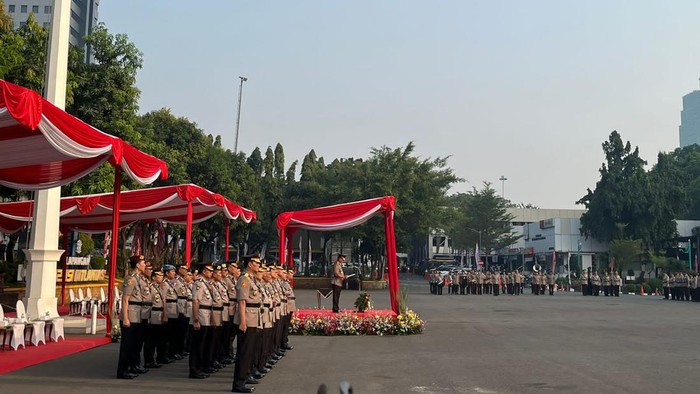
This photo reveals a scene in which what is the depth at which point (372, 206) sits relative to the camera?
48.8 feet

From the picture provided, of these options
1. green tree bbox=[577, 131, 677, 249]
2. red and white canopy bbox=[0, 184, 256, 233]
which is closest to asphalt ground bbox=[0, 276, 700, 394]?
red and white canopy bbox=[0, 184, 256, 233]

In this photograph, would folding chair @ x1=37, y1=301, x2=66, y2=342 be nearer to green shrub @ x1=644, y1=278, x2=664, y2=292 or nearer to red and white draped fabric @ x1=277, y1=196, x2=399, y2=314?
red and white draped fabric @ x1=277, y1=196, x2=399, y2=314

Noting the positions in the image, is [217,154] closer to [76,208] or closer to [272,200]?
[272,200]

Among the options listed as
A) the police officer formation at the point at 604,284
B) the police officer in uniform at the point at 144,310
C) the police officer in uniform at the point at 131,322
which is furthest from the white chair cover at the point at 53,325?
the police officer formation at the point at 604,284

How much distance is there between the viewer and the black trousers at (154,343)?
9672mm

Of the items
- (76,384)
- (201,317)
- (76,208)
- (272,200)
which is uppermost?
(272,200)

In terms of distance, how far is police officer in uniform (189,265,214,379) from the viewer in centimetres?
895

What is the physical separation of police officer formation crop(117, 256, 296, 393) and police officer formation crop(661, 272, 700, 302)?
87.3 ft

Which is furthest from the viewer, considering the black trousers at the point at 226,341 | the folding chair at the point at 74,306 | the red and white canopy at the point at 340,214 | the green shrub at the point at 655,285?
the green shrub at the point at 655,285

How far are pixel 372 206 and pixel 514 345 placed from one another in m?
4.41

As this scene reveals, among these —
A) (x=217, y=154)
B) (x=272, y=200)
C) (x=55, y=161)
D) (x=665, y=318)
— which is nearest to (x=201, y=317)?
(x=55, y=161)

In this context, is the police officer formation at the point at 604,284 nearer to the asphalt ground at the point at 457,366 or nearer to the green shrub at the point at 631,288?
the green shrub at the point at 631,288

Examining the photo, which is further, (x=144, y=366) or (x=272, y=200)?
(x=272, y=200)

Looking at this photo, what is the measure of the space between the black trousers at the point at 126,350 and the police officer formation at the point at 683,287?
94.0 feet
